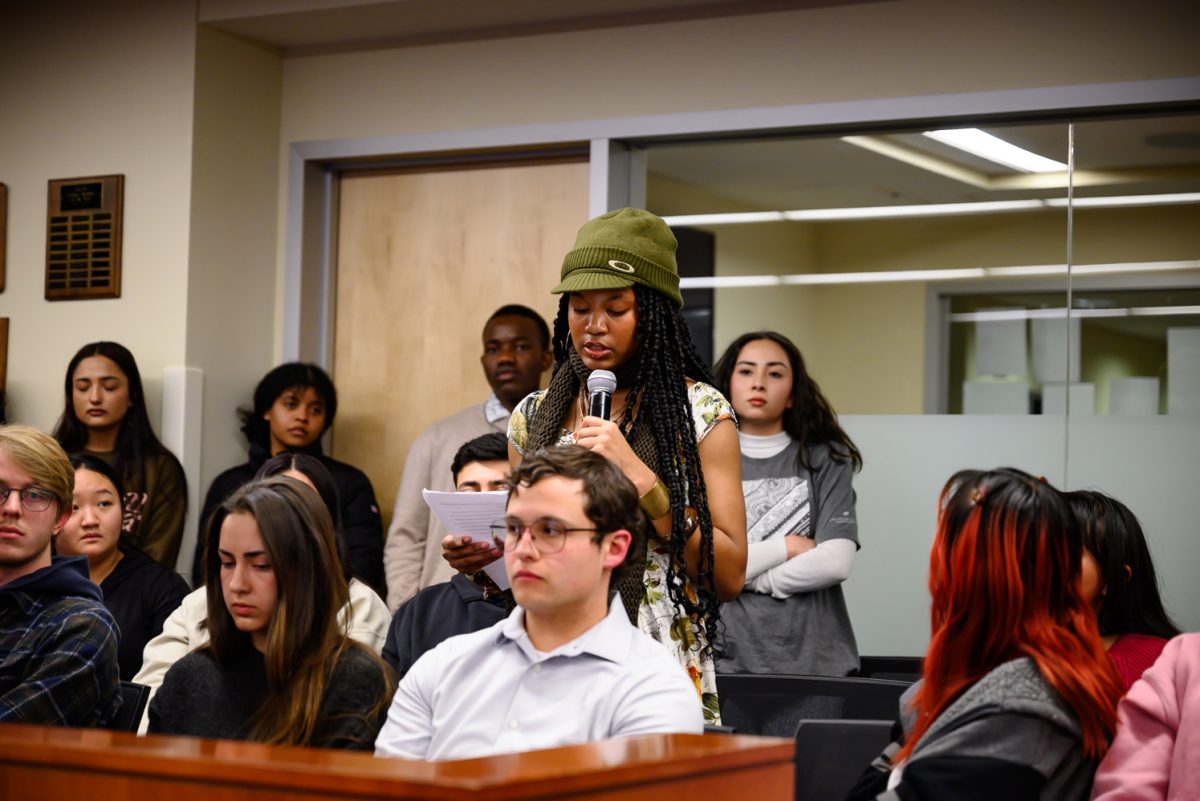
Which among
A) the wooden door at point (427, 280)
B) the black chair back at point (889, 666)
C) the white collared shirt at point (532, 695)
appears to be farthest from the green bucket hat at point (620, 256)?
the wooden door at point (427, 280)

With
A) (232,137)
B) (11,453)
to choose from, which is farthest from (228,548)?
(232,137)

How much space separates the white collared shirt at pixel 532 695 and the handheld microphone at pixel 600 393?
1.25 feet

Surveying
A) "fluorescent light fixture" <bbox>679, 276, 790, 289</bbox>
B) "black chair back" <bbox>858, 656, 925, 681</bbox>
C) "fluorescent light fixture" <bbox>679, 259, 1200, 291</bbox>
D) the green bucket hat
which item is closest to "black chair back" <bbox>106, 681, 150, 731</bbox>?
the green bucket hat

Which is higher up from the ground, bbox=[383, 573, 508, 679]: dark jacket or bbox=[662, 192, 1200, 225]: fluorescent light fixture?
bbox=[662, 192, 1200, 225]: fluorescent light fixture

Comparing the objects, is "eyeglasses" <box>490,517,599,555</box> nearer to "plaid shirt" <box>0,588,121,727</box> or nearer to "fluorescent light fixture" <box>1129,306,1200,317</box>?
"plaid shirt" <box>0,588,121,727</box>

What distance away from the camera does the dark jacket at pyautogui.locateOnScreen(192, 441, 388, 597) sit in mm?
5121

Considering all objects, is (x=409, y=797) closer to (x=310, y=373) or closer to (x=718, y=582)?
(x=718, y=582)

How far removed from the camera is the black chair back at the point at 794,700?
10.3ft

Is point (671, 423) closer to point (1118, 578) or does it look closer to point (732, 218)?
point (1118, 578)

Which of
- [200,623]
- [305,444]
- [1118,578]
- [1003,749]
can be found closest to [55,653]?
[200,623]

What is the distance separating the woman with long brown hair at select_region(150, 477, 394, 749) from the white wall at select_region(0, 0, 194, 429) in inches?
109

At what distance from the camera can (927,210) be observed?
190 inches

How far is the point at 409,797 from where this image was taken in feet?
4.92

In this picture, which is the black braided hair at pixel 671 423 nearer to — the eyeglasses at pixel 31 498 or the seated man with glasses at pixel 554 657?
the seated man with glasses at pixel 554 657
